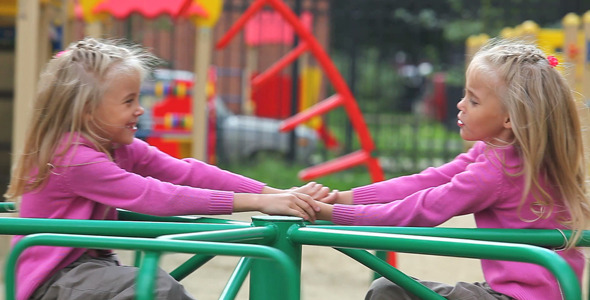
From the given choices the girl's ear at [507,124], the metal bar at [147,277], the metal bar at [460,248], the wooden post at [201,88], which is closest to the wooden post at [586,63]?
the wooden post at [201,88]

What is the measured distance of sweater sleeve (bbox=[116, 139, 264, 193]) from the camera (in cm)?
249

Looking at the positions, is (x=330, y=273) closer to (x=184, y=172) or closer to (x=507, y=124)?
(x=184, y=172)

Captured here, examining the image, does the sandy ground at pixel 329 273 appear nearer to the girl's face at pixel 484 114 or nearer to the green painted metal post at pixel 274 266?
the girl's face at pixel 484 114

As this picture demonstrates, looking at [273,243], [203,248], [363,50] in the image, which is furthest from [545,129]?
[363,50]

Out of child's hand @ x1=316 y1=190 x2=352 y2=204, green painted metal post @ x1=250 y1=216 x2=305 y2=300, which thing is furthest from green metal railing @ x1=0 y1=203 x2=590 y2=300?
child's hand @ x1=316 y1=190 x2=352 y2=204

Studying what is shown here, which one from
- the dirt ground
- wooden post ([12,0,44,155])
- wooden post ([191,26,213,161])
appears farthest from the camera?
wooden post ([191,26,213,161])

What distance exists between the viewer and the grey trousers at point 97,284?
1.93 m

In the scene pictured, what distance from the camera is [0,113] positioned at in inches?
269

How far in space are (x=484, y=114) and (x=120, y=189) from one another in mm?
894

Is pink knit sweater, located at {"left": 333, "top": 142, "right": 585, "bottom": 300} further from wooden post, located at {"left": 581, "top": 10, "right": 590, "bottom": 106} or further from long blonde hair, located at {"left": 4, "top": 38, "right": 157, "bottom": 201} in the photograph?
wooden post, located at {"left": 581, "top": 10, "right": 590, "bottom": 106}

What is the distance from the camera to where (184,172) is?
2.52 m

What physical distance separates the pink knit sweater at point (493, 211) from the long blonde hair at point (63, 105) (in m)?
0.71

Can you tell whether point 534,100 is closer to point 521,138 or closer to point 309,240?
point 521,138

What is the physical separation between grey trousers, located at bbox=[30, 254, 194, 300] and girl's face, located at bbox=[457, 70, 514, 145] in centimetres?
79
